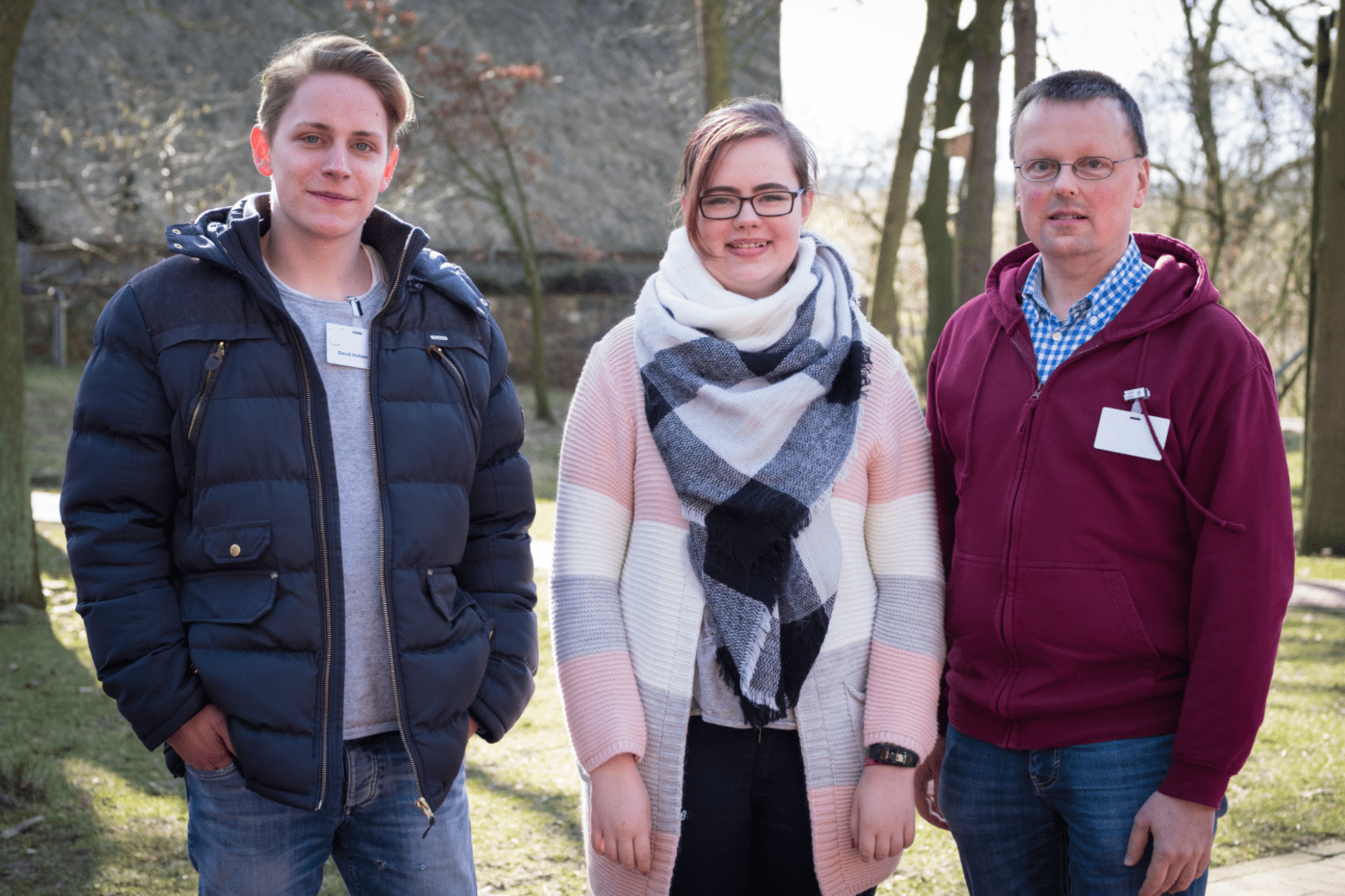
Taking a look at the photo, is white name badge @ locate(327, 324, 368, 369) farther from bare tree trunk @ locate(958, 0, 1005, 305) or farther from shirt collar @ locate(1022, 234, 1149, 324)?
bare tree trunk @ locate(958, 0, 1005, 305)

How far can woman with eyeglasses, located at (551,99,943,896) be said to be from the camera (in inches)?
84.6

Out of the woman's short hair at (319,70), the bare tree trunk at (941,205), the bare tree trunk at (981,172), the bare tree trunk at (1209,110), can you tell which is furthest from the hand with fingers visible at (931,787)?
the bare tree trunk at (1209,110)

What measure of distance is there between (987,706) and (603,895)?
0.82 metres

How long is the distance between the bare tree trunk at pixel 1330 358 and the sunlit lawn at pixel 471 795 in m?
4.23

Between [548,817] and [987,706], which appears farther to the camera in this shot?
[548,817]

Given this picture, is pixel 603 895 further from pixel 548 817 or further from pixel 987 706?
pixel 548 817

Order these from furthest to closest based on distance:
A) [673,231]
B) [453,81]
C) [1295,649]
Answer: [453,81] → [1295,649] → [673,231]

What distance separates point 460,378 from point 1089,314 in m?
1.23

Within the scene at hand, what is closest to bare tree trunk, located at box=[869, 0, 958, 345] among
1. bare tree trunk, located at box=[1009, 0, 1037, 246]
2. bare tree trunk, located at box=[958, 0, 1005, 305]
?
bare tree trunk, located at box=[958, 0, 1005, 305]

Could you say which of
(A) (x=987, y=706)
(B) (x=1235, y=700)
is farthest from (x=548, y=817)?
(B) (x=1235, y=700)

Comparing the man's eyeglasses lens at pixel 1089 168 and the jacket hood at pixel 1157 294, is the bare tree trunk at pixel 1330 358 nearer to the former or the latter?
the jacket hood at pixel 1157 294

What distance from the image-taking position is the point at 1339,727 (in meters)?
5.59

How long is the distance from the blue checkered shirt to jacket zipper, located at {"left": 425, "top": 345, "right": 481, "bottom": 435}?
1102 millimetres

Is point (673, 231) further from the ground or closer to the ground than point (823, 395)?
further from the ground
